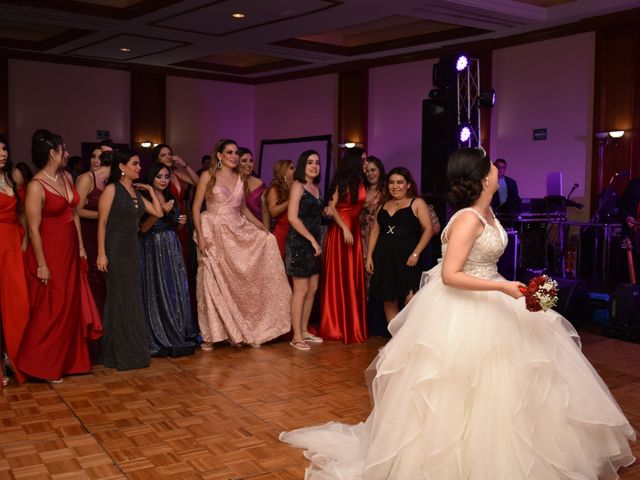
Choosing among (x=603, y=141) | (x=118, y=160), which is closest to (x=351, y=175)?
(x=118, y=160)

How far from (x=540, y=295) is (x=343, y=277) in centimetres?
331

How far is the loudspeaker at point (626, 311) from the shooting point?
20.6ft

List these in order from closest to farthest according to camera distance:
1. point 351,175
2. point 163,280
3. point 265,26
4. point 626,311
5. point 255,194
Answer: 1. point 163,280
2. point 351,175
3. point 626,311
4. point 255,194
5. point 265,26

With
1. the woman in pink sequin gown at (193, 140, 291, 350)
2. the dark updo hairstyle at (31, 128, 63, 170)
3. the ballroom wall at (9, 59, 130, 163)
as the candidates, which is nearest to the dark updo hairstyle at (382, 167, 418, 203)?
the woman in pink sequin gown at (193, 140, 291, 350)

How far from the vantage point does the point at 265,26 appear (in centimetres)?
968

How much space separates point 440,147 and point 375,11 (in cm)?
336

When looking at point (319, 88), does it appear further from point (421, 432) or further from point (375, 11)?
point (421, 432)

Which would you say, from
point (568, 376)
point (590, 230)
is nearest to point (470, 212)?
point (568, 376)

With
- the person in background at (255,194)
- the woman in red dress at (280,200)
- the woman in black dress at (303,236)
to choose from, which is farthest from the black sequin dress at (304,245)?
the person in background at (255,194)

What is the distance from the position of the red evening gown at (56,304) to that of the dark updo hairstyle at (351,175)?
6.66 ft

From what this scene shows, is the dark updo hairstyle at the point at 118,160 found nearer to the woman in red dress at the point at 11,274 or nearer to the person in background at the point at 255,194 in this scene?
the woman in red dress at the point at 11,274

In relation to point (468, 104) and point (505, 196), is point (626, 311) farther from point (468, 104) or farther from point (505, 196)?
point (505, 196)

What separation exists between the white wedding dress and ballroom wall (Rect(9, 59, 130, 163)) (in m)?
10.6

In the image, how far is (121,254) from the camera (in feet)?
15.8
